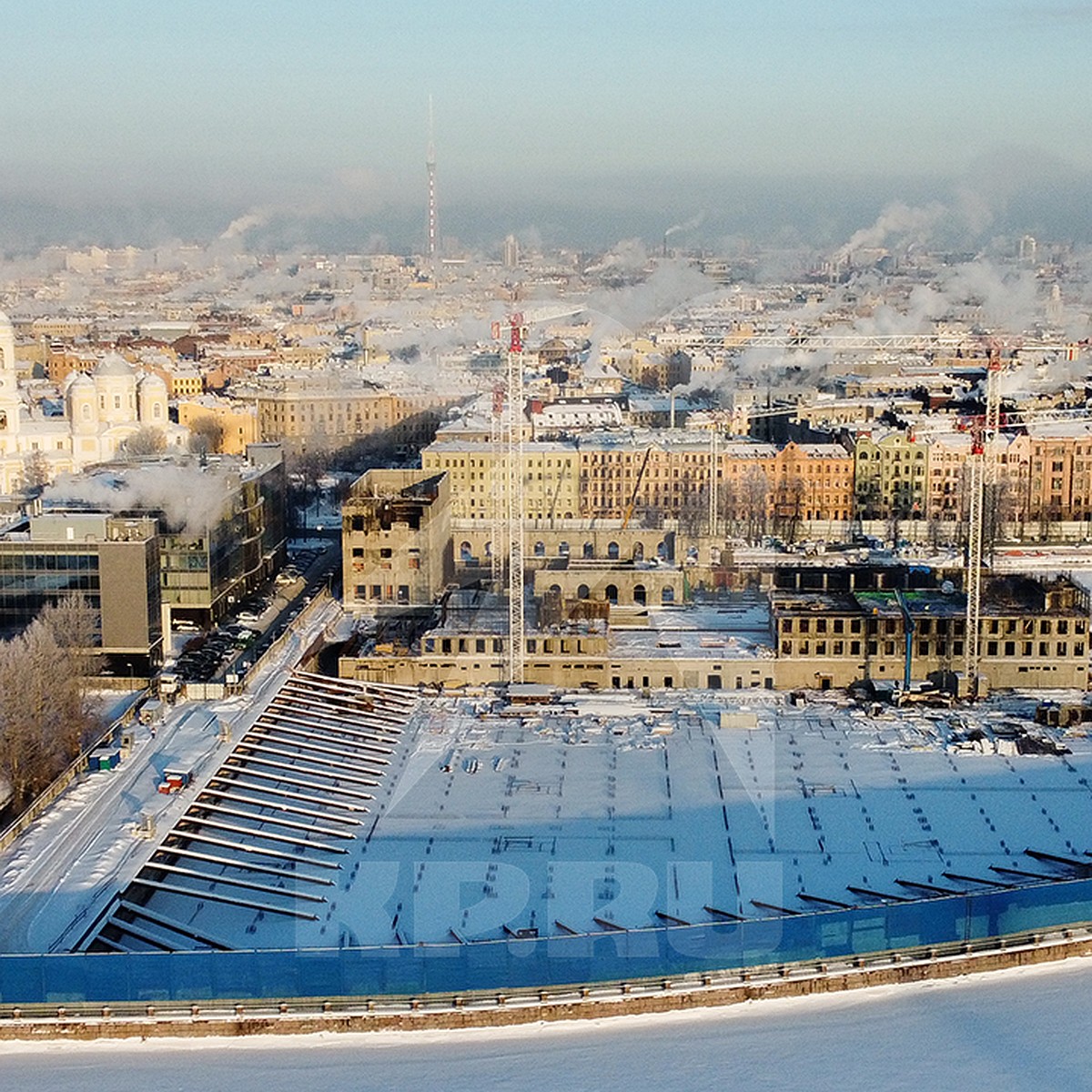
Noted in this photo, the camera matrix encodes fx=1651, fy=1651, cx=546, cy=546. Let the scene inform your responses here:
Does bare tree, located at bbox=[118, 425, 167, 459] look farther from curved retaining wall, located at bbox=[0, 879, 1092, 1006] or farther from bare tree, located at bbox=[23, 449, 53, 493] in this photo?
curved retaining wall, located at bbox=[0, 879, 1092, 1006]

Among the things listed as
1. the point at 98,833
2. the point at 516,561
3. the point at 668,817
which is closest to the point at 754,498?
the point at 516,561

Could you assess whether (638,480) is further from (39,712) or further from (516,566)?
(39,712)

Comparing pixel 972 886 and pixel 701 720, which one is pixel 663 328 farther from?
pixel 972 886

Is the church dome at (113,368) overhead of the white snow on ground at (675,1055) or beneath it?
overhead

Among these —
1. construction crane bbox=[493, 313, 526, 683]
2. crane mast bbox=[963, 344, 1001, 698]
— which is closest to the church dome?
construction crane bbox=[493, 313, 526, 683]

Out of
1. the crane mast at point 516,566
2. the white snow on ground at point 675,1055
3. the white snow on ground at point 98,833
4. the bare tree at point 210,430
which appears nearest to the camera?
the white snow on ground at point 675,1055

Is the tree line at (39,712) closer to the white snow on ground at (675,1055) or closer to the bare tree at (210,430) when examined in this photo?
the white snow on ground at (675,1055)

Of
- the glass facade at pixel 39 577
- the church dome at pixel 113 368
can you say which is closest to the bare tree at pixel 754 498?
the church dome at pixel 113 368
